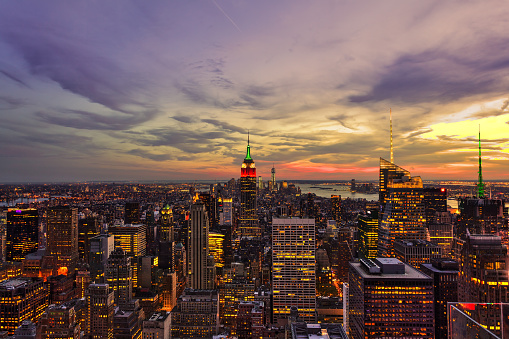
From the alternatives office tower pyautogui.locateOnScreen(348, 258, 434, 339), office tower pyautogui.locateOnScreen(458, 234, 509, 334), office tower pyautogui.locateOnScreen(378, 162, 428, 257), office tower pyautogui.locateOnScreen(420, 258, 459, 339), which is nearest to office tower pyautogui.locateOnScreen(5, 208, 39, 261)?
office tower pyautogui.locateOnScreen(348, 258, 434, 339)

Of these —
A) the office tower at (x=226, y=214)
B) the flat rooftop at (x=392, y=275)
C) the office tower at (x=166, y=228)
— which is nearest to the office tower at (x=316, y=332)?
the flat rooftop at (x=392, y=275)

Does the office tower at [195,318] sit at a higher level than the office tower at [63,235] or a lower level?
lower

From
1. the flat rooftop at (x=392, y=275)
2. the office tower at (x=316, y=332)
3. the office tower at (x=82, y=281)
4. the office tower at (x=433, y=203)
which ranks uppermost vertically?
the office tower at (x=433, y=203)

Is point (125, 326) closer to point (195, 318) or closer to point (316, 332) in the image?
point (195, 318)

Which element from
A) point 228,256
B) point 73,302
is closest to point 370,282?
point 73,302

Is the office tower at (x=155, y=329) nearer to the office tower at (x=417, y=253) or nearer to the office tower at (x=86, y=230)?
the office tower at (x=417, y=253)

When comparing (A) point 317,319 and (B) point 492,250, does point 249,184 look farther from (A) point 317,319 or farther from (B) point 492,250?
(B) point 492,250

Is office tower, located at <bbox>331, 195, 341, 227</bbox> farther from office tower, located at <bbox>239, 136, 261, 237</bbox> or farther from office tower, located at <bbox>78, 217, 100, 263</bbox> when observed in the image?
office tower, located at <bbox>78, 217, 100, 263</bbox>
